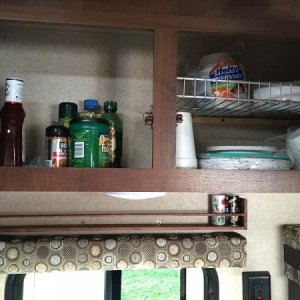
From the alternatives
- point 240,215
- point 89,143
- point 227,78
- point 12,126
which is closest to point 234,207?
point 240,215

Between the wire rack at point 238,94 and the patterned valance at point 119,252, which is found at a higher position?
the wire rack at point 238,94

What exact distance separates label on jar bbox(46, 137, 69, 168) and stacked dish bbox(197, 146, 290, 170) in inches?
15.0

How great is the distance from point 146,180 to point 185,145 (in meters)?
0.21

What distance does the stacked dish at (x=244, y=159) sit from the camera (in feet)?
3.07

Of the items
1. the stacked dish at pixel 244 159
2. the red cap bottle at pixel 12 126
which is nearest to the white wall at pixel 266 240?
the stacked dish at pixel 244 159

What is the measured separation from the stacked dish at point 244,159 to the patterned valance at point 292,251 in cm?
48

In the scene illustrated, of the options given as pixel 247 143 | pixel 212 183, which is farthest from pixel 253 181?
pixel 247 143

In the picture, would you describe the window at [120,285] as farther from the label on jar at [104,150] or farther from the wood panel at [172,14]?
the wood panel at [172,14]

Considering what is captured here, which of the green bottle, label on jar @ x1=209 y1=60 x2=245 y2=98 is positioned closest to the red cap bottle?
the green bottle

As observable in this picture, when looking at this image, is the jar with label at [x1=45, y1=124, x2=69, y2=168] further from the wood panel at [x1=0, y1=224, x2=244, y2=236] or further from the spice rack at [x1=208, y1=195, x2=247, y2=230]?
the spice rack at [x1=208, y1=195, x2=247, y2=230]

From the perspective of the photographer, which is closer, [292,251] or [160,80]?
[160,80]

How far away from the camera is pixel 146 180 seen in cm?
84

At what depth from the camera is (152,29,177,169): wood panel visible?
2.76 feet

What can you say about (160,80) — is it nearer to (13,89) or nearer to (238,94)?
(238,94)
